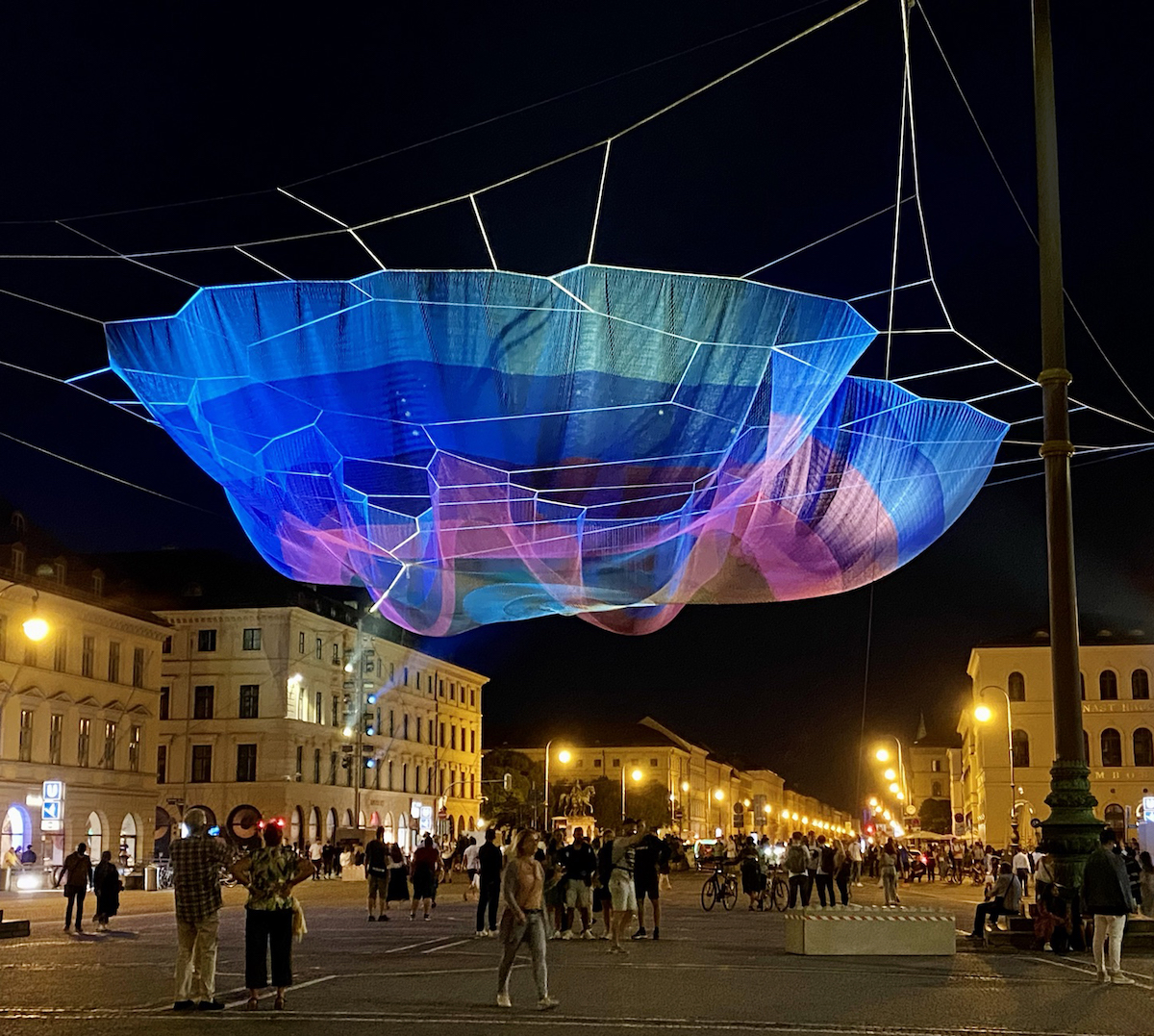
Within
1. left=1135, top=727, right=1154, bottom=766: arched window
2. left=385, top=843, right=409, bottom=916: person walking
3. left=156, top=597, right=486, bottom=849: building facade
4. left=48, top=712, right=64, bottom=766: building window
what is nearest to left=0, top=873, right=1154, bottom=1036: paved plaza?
left=385, top=843, right=409, bottom=916: person walking

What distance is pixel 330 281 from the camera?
15.3m

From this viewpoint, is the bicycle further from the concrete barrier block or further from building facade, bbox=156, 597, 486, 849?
building facade, bbox=156, 597, 486, 849

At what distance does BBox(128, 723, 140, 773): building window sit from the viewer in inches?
2502

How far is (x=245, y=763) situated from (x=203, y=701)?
4169 mm

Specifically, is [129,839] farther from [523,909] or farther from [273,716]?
[523,909]

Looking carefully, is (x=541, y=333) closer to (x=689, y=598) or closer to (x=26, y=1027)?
(x=26, y=1027)

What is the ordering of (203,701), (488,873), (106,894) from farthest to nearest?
(203,701) → (106,894) → (488,873)

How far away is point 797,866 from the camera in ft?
97.8

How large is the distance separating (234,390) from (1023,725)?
78.7 meters

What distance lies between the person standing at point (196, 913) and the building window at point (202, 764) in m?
69.7

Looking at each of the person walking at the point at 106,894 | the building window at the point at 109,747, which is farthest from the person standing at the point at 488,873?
the building window at the point at 109,747

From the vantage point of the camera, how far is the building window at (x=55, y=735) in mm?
57062

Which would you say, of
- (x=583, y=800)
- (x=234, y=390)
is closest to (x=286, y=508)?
(x=234, y=390)

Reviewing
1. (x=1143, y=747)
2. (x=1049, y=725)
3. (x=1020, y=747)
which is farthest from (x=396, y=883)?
(x=1143, y=747)
